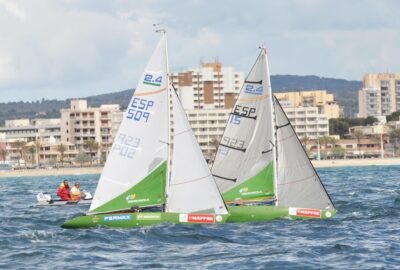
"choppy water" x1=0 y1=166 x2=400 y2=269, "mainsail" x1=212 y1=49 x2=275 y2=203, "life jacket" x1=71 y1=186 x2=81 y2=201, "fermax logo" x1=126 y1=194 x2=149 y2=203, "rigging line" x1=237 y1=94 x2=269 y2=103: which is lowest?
"choppy water" x1=0 y1=166 x2=400 y2=269

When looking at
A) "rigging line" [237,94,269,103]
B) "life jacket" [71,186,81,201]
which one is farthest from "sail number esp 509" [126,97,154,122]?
"life jacket" [71,186,81,201]

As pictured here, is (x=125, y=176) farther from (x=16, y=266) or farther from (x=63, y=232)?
(x=16, y=266)

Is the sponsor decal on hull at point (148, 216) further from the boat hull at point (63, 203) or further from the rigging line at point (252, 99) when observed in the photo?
the boat hull at point (63, 203)

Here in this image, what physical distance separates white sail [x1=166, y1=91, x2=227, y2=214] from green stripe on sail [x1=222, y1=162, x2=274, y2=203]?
504 cm

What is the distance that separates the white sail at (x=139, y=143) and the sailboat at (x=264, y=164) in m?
4.88

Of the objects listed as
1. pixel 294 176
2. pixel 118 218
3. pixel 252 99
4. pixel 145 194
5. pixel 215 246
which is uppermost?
pixel 252 99

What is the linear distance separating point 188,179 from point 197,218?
1.52 m

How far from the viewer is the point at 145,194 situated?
140 feet

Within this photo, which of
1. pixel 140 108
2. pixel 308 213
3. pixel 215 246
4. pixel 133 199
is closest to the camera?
pixel 215 246

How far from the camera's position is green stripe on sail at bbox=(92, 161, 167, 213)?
4238 centimetres

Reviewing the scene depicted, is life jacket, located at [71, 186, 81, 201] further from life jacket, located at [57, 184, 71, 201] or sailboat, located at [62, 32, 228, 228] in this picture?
sailboat, located at [62, 32, 228, 228]

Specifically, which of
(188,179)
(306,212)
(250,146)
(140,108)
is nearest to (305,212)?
(306,212)

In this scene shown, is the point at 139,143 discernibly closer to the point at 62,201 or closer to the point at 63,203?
the point at 63,203

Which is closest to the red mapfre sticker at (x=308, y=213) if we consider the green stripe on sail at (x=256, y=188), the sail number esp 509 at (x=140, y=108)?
the green stripe on sail at (x=256, y=188)
